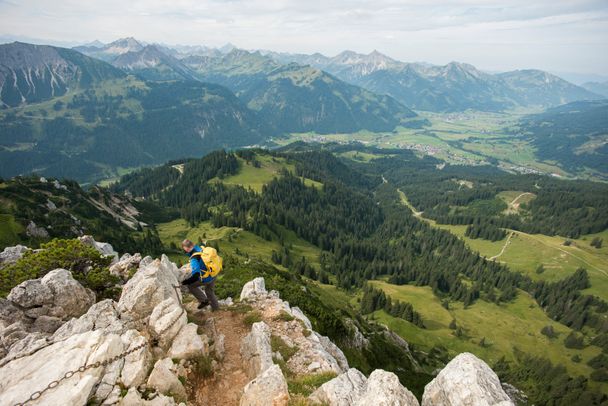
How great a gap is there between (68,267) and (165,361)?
2659cm

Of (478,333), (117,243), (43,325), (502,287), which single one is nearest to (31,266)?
(43,325)

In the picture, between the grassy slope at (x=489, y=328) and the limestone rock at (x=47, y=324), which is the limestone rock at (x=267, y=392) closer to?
the limestone rock at (x=47, y=324)

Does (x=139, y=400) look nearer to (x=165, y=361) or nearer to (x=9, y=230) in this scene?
(x=165, y=361)

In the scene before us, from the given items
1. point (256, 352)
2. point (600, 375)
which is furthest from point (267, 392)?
point (600, 375)

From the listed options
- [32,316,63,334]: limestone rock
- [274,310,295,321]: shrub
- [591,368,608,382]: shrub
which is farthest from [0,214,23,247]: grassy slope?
[591,368,608,382]: shrub

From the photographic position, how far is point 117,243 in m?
127

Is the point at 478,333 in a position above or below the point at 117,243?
below

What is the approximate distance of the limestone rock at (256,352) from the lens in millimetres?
24312

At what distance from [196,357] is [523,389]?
4961 inches

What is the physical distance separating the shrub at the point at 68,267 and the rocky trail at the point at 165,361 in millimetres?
2942

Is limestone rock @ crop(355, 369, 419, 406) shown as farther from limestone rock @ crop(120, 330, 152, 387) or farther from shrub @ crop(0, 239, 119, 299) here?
shrub @ crop(0, 239, 119, 299)

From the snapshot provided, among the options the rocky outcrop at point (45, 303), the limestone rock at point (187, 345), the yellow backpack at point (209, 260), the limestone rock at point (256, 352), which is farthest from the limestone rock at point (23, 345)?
the limestone rock at point (256, 352)

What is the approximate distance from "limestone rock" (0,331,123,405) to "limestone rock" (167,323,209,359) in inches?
134

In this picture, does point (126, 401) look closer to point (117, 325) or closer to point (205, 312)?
point (117, 325)
